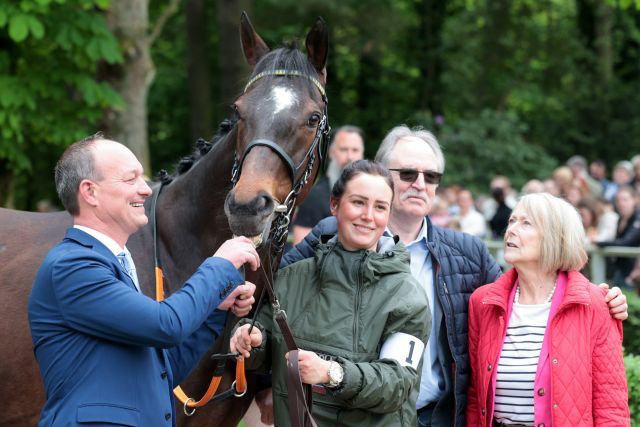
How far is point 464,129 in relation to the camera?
63.4 ft

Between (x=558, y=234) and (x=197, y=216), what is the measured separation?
65.0 inches

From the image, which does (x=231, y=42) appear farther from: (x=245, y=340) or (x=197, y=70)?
(x=245, y=340)

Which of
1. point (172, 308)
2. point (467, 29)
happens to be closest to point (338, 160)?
point (172, 308)

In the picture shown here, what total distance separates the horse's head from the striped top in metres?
1.15

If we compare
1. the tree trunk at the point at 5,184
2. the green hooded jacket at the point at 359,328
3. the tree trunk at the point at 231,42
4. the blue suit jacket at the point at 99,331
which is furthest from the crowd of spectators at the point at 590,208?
the tree trunk at the point at 5,184

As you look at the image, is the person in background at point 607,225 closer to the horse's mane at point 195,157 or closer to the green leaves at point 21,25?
the green leaves at point 21,25

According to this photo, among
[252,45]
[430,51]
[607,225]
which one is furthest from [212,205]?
[430,51]

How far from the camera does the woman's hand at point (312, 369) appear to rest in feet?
9.99

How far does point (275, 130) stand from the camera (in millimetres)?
Answer: 3617

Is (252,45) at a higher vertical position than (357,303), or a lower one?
higher

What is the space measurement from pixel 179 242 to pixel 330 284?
883 mm

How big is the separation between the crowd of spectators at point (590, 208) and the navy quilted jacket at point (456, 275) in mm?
3535

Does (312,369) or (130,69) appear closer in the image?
(312,369)

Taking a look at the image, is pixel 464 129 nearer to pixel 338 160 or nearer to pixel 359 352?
pixel 338 160
